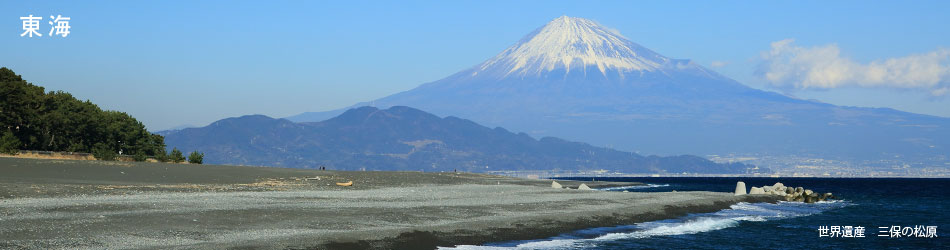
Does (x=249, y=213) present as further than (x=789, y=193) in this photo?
No

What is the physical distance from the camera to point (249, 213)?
33.8 m

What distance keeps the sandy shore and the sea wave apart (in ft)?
3.36

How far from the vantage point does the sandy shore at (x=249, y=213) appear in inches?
1051

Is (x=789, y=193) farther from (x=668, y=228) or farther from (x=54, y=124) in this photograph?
(x=54, y=124)

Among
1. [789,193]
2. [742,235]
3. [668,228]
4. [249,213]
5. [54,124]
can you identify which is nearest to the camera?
[249,213]

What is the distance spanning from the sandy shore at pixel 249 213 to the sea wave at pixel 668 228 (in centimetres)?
102

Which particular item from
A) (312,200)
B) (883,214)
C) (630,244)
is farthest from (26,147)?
(883,214)

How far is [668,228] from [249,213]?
19.9 m

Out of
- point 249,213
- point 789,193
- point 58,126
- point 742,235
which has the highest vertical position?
point 58,126

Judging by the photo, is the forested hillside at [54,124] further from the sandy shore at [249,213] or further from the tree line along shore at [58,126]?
the sandy shore at [249,213]

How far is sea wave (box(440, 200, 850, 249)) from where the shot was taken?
33.1 meters

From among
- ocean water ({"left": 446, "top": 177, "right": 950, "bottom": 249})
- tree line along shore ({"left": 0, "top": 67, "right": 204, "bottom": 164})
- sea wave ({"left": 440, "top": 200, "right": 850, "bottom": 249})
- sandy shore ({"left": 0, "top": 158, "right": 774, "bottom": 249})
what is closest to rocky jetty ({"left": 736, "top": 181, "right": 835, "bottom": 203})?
sea wave ({"left": 440, "top": 200, "right": 850, "bottom": 249})

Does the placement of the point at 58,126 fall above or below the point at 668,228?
above

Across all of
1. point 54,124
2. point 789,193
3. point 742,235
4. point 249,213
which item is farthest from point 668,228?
point 54,124
